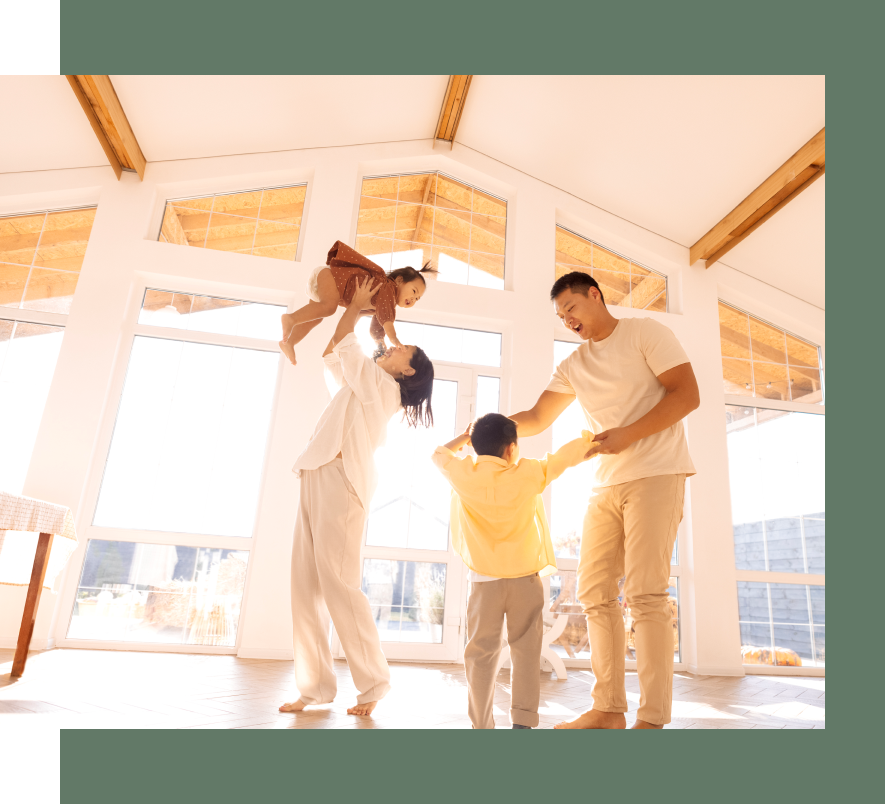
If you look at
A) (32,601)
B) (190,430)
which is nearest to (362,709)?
(32,601)

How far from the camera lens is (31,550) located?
2.73 metres

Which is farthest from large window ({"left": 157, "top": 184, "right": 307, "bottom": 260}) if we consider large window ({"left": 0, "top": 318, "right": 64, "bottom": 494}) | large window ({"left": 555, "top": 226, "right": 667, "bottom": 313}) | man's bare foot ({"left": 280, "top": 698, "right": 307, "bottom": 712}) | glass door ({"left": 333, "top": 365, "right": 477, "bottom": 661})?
man's bare foot ({"left": 280, "top": 698, "right": 307, "bottom": 712})

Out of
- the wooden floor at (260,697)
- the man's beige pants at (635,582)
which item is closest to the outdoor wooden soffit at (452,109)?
the man's beige pants at (635,582)

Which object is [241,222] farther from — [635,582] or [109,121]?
[635,582]

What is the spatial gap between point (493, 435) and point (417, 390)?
411mm

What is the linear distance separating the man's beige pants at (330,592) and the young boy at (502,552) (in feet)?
1.21

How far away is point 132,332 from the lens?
4.34 metres

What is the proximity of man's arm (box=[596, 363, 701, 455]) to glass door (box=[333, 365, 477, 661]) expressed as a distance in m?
→ 2.53

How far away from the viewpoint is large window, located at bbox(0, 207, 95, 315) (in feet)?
14.1

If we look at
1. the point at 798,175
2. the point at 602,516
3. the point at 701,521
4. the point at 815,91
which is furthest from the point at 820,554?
the point at 602,516

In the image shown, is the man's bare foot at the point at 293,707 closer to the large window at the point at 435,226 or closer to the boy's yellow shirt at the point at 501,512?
the boy's yellow shirt at the point at 501,512

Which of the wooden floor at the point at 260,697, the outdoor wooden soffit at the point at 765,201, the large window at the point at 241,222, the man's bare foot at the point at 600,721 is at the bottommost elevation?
the wooden floor at the point at 260,697

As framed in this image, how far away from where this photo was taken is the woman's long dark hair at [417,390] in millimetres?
2123

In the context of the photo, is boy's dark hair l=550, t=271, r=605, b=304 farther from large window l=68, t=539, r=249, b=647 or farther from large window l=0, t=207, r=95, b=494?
large window l=0, t=207, r=95, b=494
